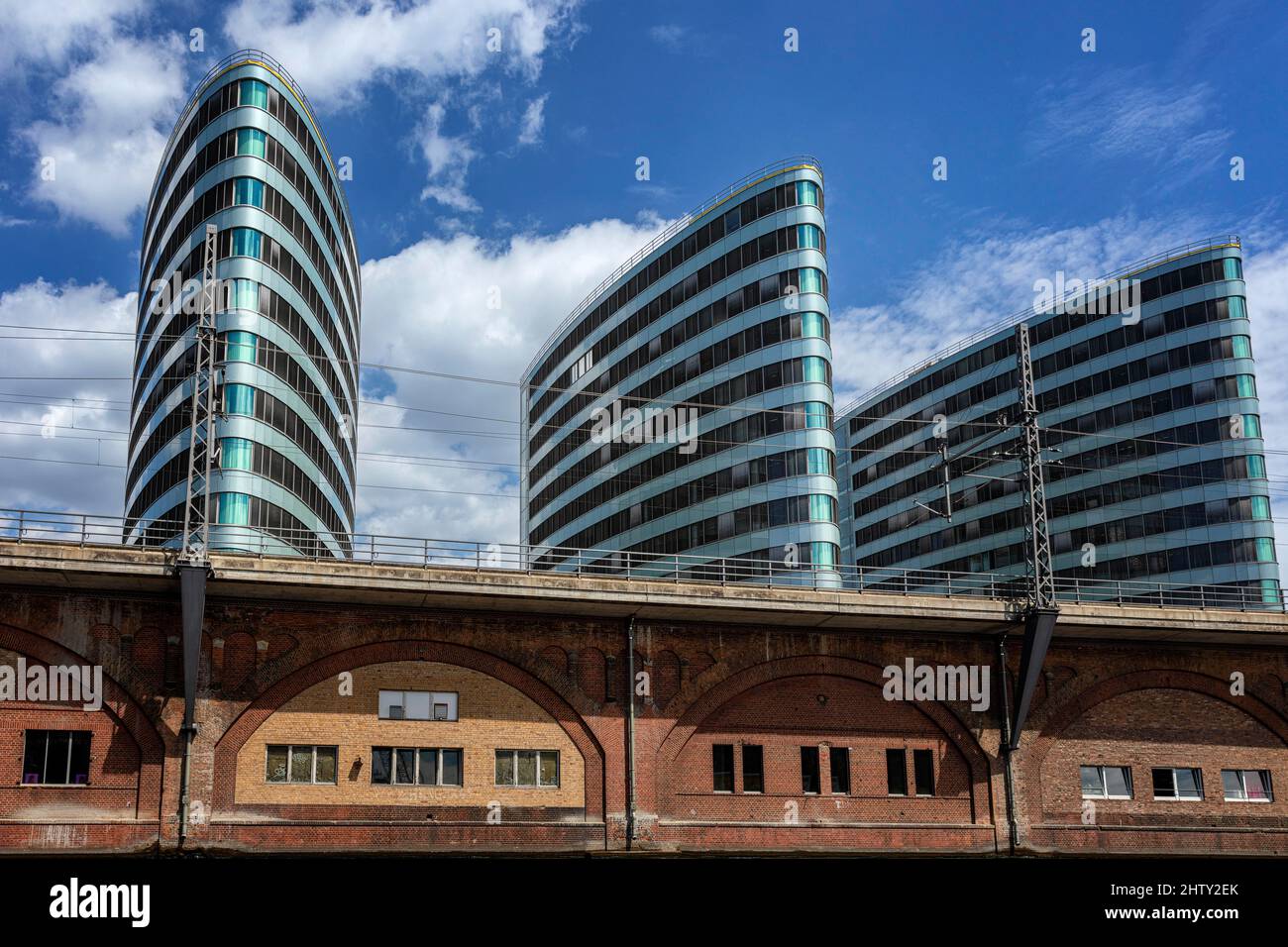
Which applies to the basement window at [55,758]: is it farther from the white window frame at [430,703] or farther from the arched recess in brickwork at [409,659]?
the white window frame at [430,703]

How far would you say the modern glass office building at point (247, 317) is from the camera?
2446 inches

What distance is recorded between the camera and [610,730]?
32656 mm

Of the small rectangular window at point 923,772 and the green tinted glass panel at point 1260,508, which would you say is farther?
the green tinted glass panel at point 1260,508

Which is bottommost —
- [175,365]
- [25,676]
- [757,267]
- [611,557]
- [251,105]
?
[25,676]

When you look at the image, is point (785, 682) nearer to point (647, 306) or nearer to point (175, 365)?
point (175, 365)

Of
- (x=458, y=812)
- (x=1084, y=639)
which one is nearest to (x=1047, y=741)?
(x=1084, y=639)

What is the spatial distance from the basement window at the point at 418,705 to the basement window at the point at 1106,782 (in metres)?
19.4

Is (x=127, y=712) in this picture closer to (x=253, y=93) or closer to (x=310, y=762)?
(x=310, y=762)

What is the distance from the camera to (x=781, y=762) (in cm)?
3422

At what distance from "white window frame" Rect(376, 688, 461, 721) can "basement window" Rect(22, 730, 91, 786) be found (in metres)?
7.03

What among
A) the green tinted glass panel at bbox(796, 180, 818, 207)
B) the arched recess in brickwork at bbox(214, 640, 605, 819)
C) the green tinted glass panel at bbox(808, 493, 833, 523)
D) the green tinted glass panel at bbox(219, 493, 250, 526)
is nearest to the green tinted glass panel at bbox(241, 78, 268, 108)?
the green tinted glass panel at bbox(219, 493, 250, 526)

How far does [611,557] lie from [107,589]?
55.2 m

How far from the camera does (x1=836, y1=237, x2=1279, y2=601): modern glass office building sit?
268ft

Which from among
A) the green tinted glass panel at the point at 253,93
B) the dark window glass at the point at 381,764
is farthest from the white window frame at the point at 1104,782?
the green tinted glass panel at the point at 253,93
